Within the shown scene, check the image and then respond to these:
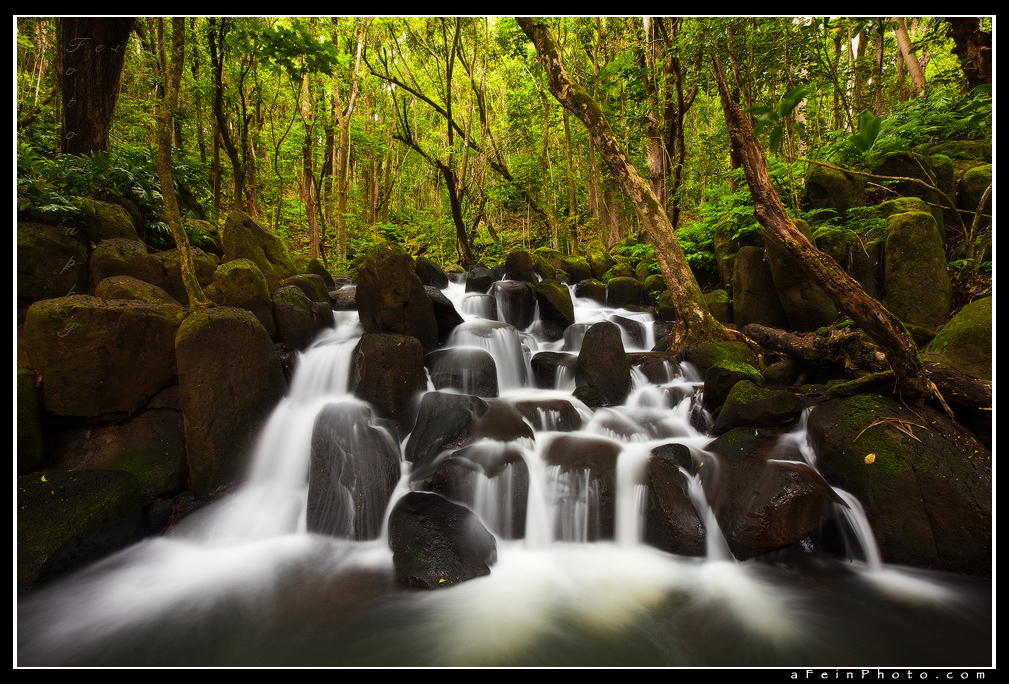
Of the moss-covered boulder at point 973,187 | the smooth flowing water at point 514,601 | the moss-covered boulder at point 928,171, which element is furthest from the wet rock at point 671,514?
the moss-covered boulder at point 973,187

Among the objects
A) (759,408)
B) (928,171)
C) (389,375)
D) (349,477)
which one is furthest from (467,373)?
(928,171)

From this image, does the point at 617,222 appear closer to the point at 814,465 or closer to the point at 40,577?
the point at 814,465

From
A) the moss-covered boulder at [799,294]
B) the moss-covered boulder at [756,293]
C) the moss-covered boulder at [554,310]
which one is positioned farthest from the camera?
the moss-covered boulder at [554,310]

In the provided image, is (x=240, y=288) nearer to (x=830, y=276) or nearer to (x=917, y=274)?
(x=830, y=276)

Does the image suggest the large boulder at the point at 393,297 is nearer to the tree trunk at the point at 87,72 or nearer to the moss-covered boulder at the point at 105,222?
the moss-covered boulder at the point at 105,222

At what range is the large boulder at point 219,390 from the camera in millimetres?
4711

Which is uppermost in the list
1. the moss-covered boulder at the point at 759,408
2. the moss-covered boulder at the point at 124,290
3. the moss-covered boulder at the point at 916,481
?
the moss-covered boulder at the point at 124,290

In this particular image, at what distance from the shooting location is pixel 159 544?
169 inches

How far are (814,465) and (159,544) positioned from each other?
21.3 ft

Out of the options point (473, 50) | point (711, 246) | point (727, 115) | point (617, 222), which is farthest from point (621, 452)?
point (473, 50)

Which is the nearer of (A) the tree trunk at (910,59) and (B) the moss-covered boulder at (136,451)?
(B) the moss-covered boulder at (136,451)

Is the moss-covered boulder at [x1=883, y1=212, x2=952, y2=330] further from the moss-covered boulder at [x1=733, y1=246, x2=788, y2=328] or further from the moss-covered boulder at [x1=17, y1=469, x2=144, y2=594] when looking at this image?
the moss-covered boulder at [x1=17, y1=469, x2=144, y2=594]

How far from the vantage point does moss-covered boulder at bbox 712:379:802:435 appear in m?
4.66

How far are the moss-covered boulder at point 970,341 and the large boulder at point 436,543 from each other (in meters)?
5.31
